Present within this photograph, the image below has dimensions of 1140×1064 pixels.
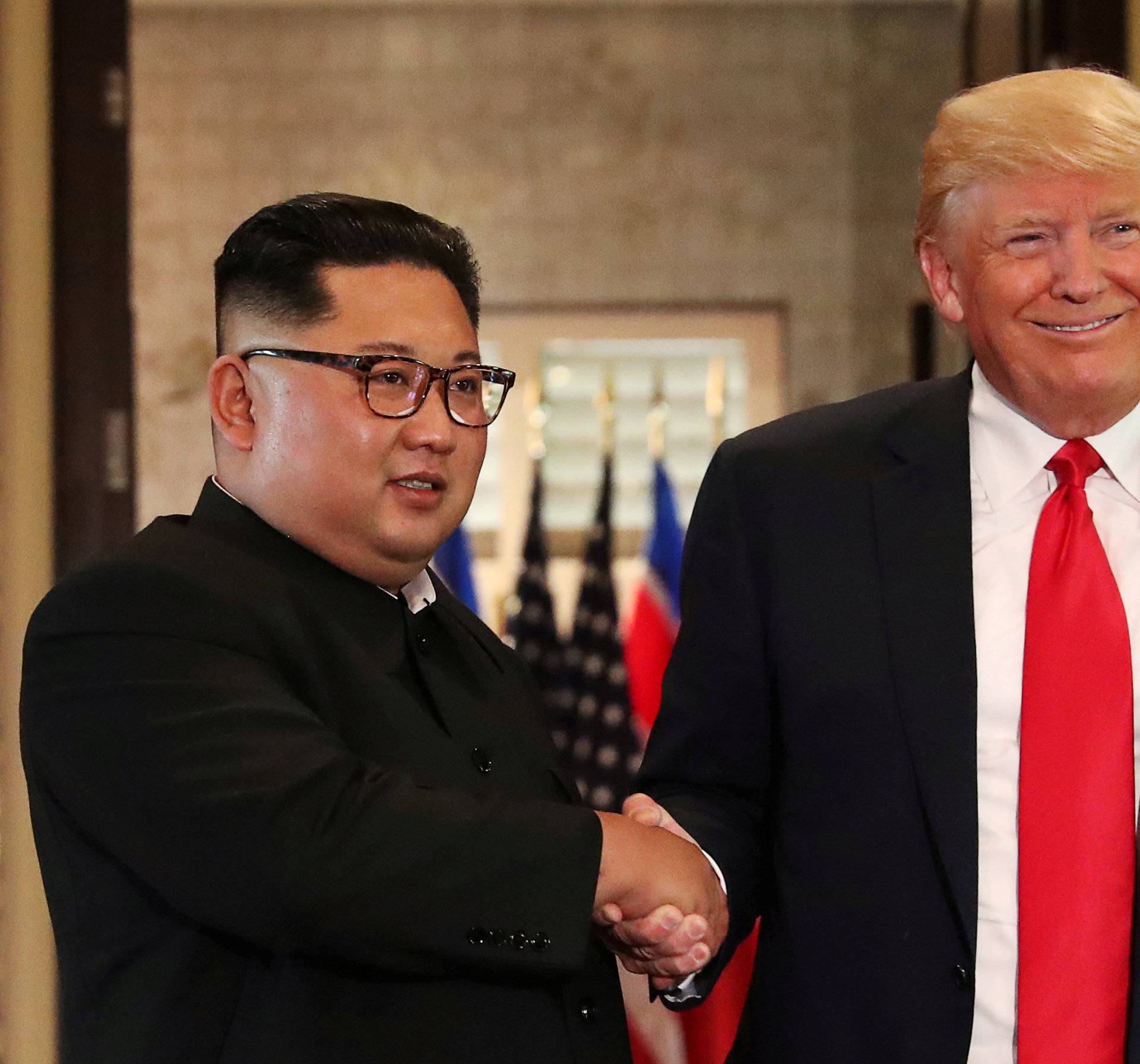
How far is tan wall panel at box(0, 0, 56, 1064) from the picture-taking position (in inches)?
119

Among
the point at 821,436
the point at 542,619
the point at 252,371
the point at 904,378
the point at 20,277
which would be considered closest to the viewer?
the point at 252,371

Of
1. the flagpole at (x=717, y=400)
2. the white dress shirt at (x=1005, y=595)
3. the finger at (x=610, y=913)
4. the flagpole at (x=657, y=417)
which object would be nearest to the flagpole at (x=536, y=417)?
the flagpole at (x=657, y=417)

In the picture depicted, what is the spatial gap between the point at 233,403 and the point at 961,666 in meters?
0.73

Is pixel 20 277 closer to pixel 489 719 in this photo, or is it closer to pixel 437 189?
pixel 489 719

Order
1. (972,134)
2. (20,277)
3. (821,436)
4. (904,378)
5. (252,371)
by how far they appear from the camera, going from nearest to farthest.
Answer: (252,371) < (972,134) < (821,436) < (20,277) < (904,378)

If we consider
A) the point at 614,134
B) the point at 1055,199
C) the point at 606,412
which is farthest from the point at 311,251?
the point at 614,134

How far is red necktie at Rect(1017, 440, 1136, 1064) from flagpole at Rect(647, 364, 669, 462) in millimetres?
3219

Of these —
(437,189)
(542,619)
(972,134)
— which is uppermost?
(437,189)

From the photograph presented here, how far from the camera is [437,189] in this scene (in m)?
5.45

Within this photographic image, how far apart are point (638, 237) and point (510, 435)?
2.65ft

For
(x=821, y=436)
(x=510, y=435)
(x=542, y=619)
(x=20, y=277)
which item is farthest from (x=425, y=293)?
(x=510, y=435)

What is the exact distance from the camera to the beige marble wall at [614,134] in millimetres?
5395

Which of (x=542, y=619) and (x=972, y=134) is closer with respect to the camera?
(x=972, y=134)

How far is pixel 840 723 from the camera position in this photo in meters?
1.59
